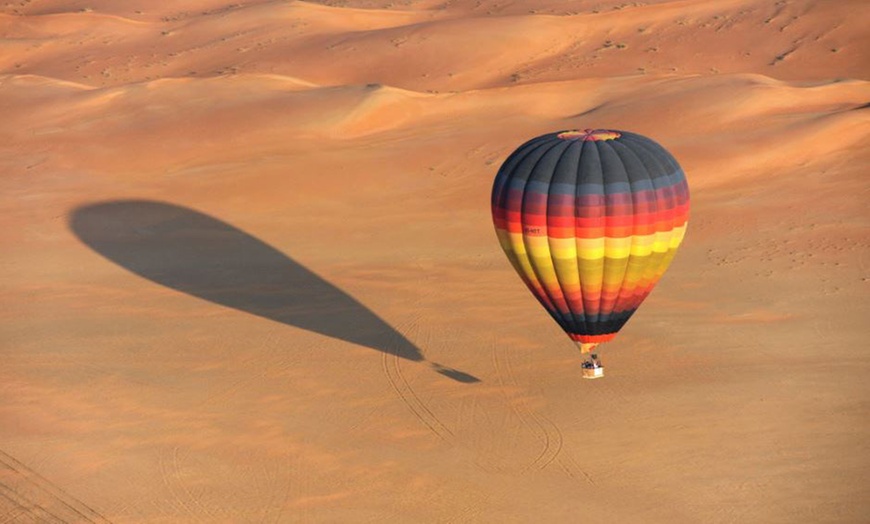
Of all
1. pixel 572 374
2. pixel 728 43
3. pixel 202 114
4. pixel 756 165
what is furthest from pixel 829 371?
pixel 728 43

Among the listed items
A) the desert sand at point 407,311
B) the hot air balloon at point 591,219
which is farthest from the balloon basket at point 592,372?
the desert sand at point 407,311

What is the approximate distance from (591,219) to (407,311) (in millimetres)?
7796

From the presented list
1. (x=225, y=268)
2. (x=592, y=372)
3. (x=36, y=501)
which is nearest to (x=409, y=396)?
(x=592, y=372)

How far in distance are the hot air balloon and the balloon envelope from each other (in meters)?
0.02

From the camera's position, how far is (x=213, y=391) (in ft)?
85.4

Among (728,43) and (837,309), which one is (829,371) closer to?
(837,309)

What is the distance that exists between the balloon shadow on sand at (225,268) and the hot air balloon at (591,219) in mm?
3086

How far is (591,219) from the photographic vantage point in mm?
23484

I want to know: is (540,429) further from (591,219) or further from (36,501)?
(36,501)

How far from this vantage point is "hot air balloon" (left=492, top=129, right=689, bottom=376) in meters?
23.4

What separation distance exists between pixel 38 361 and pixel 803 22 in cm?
4186

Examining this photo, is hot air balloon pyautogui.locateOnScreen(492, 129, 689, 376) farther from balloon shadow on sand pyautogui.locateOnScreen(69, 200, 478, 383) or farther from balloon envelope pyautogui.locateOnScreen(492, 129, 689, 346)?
balloon shadow on sand pyautogui.locateOnScreen(69, 200, 478, 383)

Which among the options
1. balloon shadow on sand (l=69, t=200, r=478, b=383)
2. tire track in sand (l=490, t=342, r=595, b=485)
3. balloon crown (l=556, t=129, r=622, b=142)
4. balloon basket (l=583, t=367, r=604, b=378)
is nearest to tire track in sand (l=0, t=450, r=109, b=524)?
tire track in sand (l=490, t=342, r=595, b=485)

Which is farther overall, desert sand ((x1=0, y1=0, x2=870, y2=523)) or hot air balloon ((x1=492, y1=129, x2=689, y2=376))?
hot air balloon ((x1=492, y1=129, x2=689, y2=376))
